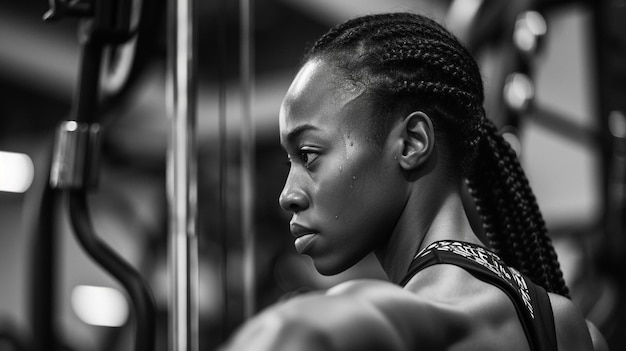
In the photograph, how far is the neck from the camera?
93 centimetres

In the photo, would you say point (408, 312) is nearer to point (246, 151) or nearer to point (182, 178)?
point (182, 178)

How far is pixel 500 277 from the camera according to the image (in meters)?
0.85

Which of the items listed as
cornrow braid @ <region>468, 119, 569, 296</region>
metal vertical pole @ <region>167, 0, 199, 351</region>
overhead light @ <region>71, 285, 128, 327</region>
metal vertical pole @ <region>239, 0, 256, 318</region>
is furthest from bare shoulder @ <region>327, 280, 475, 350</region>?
overhead light @ <region>71, 285, 128, 327</region>

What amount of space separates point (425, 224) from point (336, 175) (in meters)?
0.11

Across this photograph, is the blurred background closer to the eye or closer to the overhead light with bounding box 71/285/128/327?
the overhead light with bounding box 71/285/128/327

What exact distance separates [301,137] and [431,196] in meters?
0.15

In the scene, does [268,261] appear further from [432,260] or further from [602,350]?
[432,260]

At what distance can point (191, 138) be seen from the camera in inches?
48.8

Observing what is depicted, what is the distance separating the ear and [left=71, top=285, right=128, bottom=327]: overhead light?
12.4 feet

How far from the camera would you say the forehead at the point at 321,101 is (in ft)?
2.96

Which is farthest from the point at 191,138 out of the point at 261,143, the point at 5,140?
the point at 5,140

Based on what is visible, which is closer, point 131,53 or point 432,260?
point 432,260

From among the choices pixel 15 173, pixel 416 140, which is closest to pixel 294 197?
pixel 416 140

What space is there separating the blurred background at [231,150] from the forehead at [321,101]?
0.36 meters
